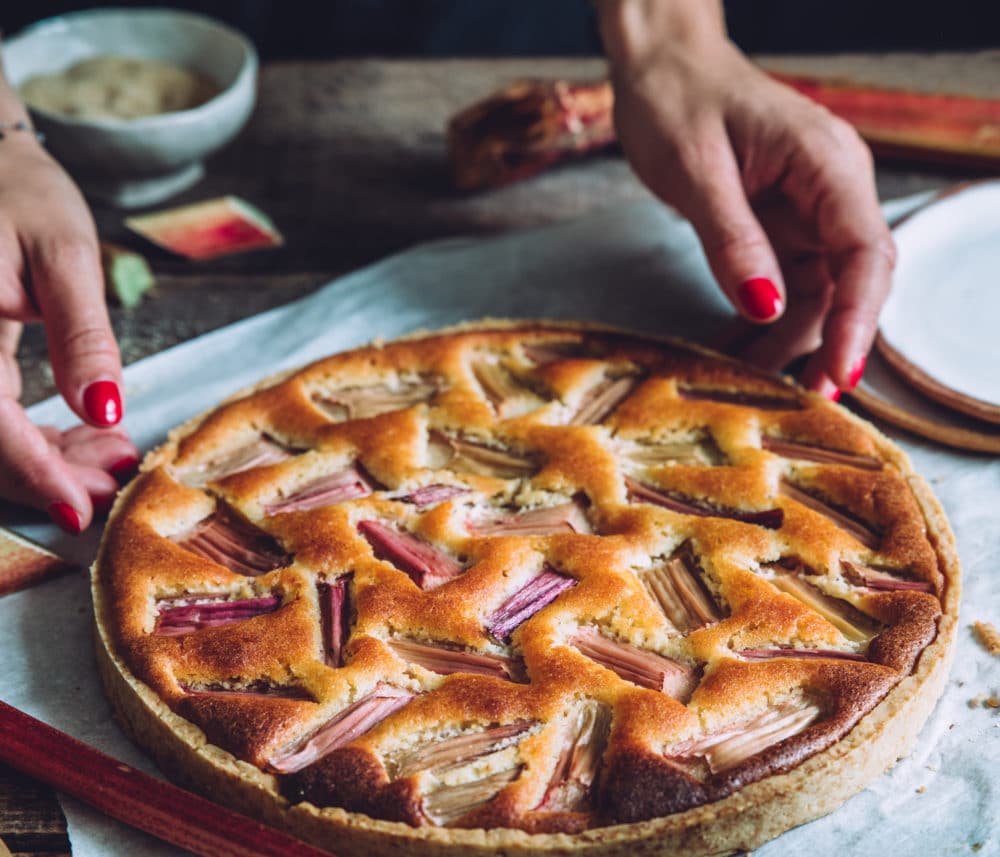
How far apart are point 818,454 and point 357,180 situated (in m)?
1.99

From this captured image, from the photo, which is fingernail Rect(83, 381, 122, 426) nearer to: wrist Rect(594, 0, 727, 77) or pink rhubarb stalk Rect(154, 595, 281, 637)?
pink rhubarb stalk Rect(154, 595, 281, 637)

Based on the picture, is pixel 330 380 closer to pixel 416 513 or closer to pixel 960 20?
pixel 416 513

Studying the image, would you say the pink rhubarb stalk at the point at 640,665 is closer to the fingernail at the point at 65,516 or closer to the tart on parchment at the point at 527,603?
the tart on parchment at the point at 527,603

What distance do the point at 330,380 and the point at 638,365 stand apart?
2.21 ft

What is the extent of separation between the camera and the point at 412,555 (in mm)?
1996

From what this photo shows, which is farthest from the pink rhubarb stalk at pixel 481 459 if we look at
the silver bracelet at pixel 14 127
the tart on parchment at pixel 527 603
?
the silver bracelet at pixel 14 127

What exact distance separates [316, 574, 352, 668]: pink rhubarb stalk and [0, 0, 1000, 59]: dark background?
2.91 m

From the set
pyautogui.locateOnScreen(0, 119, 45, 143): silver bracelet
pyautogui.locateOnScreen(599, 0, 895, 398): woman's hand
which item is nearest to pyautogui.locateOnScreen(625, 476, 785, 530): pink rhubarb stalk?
pyautogui.locateOnScreen(599, 0, 895, 398): woman's hand

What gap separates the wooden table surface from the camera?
3.11 meters

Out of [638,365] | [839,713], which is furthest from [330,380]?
[839,713]

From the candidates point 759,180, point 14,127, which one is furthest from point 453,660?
point 14,127

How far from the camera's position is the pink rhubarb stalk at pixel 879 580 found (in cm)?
193

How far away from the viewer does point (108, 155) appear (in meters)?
3.14

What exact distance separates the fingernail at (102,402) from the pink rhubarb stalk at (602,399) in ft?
2.94
